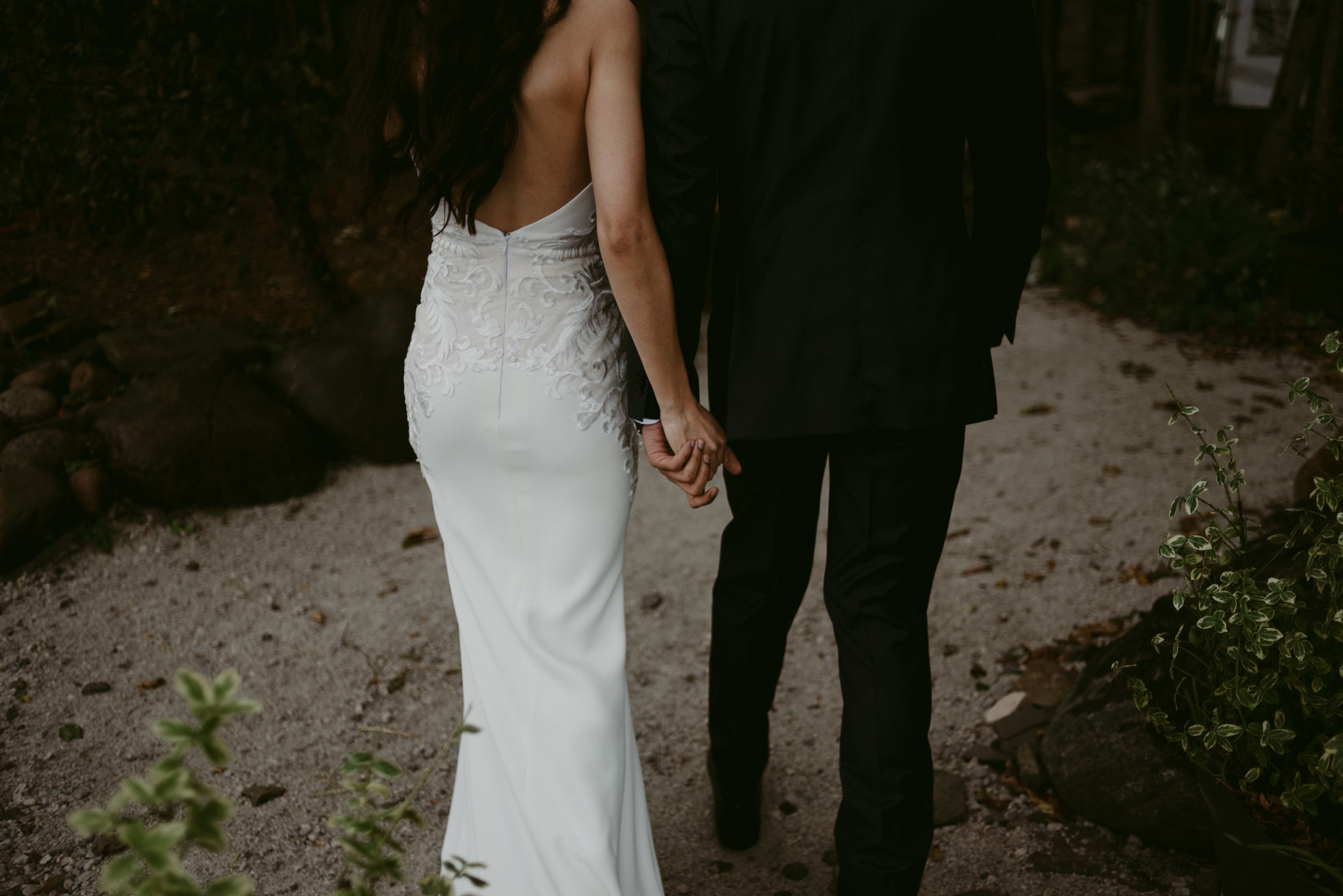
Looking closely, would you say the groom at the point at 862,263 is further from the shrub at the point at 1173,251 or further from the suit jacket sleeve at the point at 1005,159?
the shrub at the point at 1173,251

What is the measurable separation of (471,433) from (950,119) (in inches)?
46.0

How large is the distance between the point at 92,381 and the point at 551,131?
3927mm

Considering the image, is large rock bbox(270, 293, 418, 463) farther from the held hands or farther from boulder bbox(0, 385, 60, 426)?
the held hands

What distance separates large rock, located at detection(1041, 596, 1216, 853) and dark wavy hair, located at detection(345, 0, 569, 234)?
6.83 feet

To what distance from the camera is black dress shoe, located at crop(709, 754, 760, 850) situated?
8.31ft

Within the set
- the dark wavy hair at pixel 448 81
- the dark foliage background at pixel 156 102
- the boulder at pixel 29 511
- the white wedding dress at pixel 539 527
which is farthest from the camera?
the dark foliage background at pixel 156 102

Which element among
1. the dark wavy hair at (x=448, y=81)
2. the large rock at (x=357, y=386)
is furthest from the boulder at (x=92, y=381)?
the dark wavy hair at (x=448, y=81)

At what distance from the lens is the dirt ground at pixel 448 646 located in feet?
8.47

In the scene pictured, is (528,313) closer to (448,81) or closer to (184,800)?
(448,81)

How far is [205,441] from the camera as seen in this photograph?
4352 mm

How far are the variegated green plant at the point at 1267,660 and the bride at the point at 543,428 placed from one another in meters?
0.99

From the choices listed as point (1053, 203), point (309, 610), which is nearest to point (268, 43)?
point (309, 610)

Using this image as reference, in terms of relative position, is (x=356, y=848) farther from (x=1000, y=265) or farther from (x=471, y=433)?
(x=1000, y=265)

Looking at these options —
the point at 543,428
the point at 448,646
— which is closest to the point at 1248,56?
the point at 448,646
